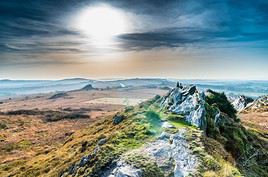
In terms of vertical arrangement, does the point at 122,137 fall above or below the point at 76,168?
above

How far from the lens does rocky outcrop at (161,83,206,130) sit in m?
37.4

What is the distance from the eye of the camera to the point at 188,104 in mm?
40156

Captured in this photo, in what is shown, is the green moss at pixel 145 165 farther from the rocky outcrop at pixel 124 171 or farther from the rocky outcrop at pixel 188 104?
the rocky outcrop at pixel 188 104

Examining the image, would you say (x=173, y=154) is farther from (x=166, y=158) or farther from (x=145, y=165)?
(x=145, y=165)

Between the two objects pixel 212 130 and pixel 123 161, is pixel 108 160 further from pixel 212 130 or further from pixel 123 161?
pixel 212 130

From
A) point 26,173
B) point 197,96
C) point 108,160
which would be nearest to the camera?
point 108,160

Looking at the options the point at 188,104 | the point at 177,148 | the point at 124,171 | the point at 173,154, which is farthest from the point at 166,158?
the point at 188,104

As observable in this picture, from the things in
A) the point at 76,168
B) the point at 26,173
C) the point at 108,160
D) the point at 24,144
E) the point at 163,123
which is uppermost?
the point at 163,123

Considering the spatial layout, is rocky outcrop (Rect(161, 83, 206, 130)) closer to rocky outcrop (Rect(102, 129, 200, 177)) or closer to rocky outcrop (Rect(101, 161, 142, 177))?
rocky outcrop (Rect(102, 129, 200, 177))

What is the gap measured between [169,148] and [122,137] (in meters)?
5.39

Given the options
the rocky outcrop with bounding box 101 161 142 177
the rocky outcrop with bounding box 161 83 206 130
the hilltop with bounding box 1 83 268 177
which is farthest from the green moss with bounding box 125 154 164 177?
the rocky outcrop with bounding box 161 83 206 130

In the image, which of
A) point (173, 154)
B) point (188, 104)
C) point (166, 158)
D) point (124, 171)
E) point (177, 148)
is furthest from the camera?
point (188, 104)

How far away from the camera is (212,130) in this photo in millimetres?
39719

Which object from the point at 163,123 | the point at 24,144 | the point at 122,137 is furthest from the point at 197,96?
the point at 24,144
